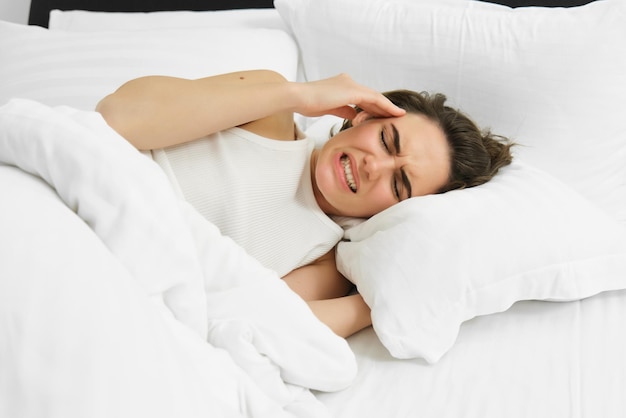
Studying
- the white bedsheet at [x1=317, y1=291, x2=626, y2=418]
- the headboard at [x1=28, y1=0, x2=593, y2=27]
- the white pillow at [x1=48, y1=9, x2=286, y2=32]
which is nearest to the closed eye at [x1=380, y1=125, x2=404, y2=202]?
the white bedsheet at [x1=317, y1=291, x2=626, y2=418]

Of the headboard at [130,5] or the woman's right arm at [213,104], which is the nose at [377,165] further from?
the headboard at [130,5]

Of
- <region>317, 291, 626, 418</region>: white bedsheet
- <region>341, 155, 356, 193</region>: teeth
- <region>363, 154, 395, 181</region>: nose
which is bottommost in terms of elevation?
<region>317, 291, 626, 418</region>: white bedsheet

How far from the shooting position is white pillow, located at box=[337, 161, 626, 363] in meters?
1.24

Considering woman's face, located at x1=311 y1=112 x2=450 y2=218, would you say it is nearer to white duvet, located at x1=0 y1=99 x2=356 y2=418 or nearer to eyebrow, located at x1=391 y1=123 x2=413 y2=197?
eyebrow, located at x1=391 y1=123 x2=413 y2=197

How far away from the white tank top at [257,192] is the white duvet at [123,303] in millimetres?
161

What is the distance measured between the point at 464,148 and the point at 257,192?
43 centimetres

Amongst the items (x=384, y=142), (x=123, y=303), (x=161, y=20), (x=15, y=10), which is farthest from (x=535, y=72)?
(x=15, y=10)

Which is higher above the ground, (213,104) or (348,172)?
(213,104)

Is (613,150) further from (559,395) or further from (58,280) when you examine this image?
(58,280)

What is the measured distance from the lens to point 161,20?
1.92 metres

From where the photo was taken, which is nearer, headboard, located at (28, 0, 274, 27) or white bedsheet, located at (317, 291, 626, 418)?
white bedsheet, located at (317, 291, 626, 418)

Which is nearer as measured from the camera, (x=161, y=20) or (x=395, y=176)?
(x=395, y=176)

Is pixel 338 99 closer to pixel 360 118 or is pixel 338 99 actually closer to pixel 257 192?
pixel 360 118

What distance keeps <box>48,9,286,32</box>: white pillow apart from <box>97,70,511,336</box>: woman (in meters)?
0.47
